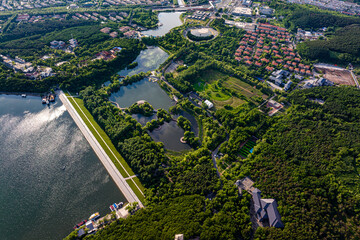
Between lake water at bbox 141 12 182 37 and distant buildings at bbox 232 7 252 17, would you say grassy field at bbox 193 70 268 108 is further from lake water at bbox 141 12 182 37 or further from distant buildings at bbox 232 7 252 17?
distant buildings at bbox 232 7 252 17

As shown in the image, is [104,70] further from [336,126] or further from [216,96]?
[336,126]

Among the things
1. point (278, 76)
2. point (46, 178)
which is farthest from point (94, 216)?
point (278, 76)

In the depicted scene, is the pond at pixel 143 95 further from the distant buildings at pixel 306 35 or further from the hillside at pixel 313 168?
the distant buildings at pixel 306 35

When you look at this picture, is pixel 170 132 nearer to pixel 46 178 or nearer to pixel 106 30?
pixel 46 178

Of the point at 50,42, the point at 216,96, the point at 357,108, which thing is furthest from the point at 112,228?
the point at 50,42

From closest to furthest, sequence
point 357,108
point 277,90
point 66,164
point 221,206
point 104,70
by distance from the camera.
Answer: point 221,206
point 66,164
point 357,108
point 277,90
point 104,70

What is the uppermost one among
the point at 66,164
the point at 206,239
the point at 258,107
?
the point at 66,164
